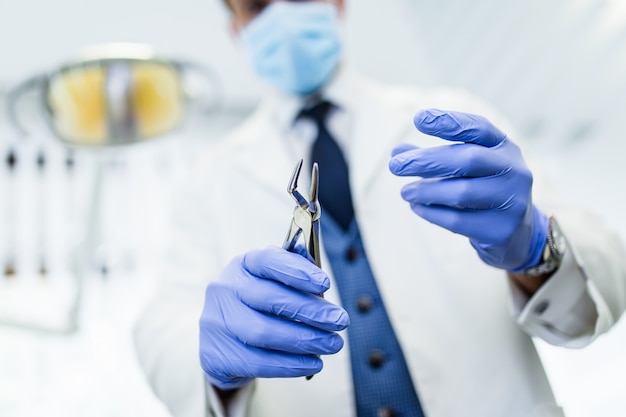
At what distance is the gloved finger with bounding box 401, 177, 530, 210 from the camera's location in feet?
2.17

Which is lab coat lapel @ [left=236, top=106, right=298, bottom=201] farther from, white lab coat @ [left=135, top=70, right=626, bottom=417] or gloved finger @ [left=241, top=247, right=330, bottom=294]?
gloved finger @ [left=241, top=247, right=330, bottom=294]

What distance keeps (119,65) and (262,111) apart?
443mm

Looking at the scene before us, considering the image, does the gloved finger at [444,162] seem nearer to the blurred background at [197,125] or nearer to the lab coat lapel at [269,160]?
the lab coat lapel at [269,160]

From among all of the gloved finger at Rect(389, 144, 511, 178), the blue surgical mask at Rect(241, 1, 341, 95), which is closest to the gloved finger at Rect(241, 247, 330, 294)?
the gloved finger at Rect(389, 144, 511, 178)

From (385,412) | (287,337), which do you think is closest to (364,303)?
(385,412)

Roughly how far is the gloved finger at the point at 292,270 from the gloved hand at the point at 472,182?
0.17 metres

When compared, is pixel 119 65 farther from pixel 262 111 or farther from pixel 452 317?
pixel 452 317

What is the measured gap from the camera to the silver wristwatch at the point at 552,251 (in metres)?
0.75

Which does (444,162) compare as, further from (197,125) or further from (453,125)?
(197,125)

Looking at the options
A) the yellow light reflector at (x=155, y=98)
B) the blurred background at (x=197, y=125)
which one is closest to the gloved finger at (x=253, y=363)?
the yellow light reflector at (x=155, y=98)

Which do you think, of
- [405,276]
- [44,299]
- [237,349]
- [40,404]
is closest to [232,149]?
[405,276]

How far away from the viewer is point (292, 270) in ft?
1.99

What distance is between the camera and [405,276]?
0.93 metres

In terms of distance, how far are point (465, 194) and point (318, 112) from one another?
587 mm
